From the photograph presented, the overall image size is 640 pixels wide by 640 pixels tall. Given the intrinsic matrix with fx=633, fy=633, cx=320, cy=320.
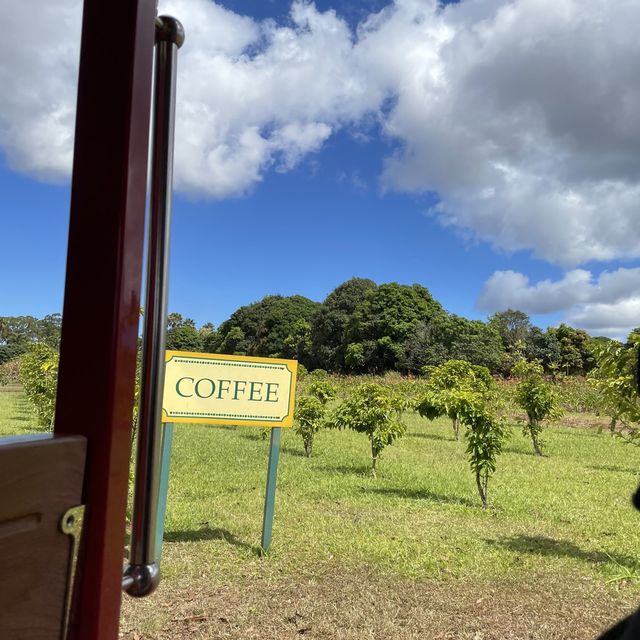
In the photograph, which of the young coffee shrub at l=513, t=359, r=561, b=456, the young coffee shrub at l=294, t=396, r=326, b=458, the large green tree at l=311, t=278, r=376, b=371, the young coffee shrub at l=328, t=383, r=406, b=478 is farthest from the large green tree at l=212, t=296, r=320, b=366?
the young coffee shrub at l=328, t=383, r=406, b=478

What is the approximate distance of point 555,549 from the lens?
4559 millimetres

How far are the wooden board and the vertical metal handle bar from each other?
110 mm

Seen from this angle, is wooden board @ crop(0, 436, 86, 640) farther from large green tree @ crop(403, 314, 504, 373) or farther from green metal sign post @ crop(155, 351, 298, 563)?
large green tree @ crop(403, 314, 504, 373)

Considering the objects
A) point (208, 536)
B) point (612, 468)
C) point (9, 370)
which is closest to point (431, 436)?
point (612, 468)

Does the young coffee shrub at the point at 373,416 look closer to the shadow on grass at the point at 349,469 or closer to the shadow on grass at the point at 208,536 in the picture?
the shadow on grass at the point at 349,469

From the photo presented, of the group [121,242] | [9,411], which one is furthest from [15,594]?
[9,411]

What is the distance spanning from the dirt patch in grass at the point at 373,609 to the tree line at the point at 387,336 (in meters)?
Answer: 25.0

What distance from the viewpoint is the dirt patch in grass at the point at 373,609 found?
3.02 meters

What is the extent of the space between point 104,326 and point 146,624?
2748mm

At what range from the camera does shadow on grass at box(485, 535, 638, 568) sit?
4.33m

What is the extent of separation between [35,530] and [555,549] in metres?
4.55

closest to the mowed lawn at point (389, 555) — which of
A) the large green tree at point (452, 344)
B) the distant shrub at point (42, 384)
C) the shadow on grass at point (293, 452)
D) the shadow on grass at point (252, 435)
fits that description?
the distant shrub at point (42, 384)

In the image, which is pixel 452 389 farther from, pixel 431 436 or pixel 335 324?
pixel 335 324

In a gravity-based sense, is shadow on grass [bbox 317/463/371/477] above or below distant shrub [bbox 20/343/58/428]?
below
